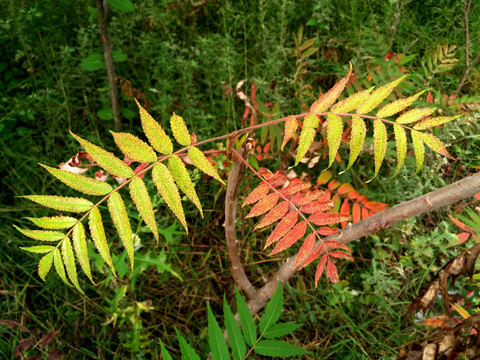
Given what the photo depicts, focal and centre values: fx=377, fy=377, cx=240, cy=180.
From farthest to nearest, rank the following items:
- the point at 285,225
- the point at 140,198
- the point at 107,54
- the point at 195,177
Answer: the point at 107,54 → the point at 195,177 → the point at 285,225 → the point at 140,198

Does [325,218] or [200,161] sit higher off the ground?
[200,161]

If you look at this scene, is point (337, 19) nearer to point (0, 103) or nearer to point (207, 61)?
point (207, 61)

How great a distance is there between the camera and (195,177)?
189 cm

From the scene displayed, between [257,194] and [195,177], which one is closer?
[257,194]

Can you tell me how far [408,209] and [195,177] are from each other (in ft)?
3.29

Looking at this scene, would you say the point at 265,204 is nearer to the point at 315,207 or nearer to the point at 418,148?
the point at 315,207

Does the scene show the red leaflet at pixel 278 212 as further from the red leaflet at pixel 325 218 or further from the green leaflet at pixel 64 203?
the green leaflet at pixel 64 203

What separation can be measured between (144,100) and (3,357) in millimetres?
1664

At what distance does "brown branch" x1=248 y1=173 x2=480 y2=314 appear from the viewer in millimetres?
1153

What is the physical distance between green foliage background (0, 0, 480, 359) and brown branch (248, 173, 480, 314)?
0.48 meters

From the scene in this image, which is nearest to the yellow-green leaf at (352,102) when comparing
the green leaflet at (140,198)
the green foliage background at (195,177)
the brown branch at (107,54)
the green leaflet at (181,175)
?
the green leaflet at (181,175)

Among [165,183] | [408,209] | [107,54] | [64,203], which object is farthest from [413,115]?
[107,54]

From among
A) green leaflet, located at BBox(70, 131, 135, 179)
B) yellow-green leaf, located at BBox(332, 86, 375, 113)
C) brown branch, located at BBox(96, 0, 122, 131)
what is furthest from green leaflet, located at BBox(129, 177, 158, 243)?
brown branch, located at BBox(96, 0, 122, 131)

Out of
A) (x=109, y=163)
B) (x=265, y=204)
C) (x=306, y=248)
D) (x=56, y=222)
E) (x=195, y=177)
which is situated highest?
(x=109, y=163)
